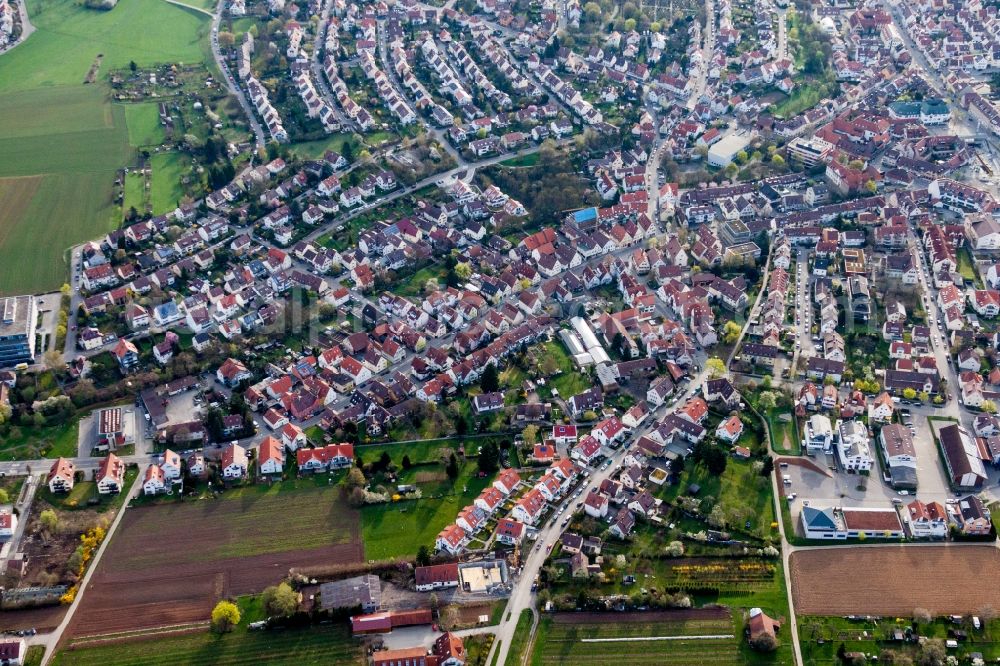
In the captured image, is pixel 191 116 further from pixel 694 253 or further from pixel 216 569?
pixel 216 569

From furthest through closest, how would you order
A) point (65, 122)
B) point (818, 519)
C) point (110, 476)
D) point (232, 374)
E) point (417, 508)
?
1. point (65, 122)
2. point (232, 374)
3. point (110, 476)
4. point (417, 508)
5. point (818, 519)

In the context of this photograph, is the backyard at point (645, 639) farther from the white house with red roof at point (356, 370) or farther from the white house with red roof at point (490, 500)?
the white house with red roof at point (356, 370)

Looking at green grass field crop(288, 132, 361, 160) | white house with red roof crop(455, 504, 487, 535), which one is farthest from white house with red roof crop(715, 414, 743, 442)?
green grass field crop(288, 132, 361, 160)

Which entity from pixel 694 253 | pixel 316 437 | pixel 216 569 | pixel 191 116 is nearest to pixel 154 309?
pixel 316 437

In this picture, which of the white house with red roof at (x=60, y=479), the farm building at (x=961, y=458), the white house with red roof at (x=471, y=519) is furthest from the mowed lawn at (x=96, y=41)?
the farm building at (x=961, y=458)

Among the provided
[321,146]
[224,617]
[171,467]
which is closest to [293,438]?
[171,467]

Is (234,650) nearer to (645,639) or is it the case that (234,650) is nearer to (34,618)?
(34,618)
